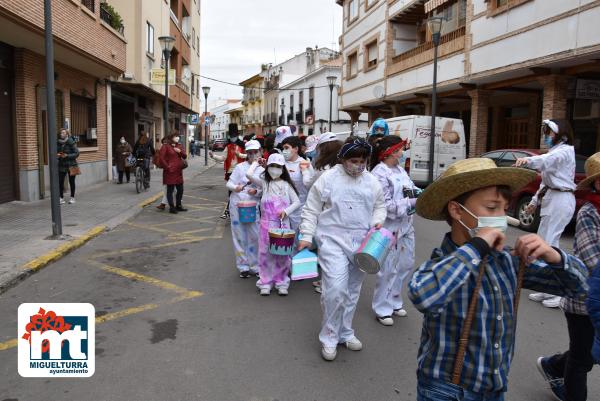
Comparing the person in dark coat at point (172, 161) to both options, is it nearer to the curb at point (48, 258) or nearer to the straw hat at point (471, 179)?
the curb at point (48, 258)

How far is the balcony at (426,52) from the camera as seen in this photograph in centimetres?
1781

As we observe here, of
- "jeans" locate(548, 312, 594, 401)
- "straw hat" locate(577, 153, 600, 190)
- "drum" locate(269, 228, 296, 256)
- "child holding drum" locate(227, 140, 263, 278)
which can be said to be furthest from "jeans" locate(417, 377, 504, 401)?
"child holding drum" locate(227, 140, 263, 278)

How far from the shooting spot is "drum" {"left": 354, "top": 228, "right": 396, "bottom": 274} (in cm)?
365

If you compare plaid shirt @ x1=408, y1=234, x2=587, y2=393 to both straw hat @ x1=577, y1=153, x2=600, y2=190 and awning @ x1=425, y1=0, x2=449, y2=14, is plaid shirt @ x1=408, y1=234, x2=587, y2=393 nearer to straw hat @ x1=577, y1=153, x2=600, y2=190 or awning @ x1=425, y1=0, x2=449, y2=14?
straw hat @ x1=577, y1=153, x2=600, y2=190

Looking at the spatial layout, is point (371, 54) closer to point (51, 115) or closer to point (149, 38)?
point (149, 38)

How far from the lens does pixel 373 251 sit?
365 cm

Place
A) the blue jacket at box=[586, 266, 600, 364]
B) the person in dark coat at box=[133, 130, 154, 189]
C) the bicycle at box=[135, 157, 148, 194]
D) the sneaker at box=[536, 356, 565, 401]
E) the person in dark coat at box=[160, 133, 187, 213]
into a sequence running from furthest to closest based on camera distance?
1. the person in dark coat at box=[133, 130, 154, 189]
2. the bicycle at box=[135, 157, 148, 194]
3. the person in dark coat at box=[160, 133, 187, 213]
4. the sneaker at box=[536, 356, 565, 401]
5. the blue jacket at box=[586, 266, 600, 364]

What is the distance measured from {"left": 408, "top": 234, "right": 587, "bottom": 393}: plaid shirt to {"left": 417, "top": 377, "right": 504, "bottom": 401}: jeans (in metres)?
0.03

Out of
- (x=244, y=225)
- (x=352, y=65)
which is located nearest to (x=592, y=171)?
(x=244, y=225)

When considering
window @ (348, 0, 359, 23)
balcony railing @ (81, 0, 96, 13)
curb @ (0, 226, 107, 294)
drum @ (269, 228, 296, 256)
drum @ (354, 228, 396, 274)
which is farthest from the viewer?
window @ (348, 0, 359, 23)

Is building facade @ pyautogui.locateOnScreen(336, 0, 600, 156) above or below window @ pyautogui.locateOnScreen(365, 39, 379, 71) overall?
below

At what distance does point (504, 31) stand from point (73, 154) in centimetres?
1244

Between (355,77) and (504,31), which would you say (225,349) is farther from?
(355,77)

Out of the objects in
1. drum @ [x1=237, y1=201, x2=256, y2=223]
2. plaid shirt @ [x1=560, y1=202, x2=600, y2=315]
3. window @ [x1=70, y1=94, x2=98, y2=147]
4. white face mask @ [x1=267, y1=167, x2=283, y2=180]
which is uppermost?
window @ [x1=70, y1=94, x2=98, y2=147]
